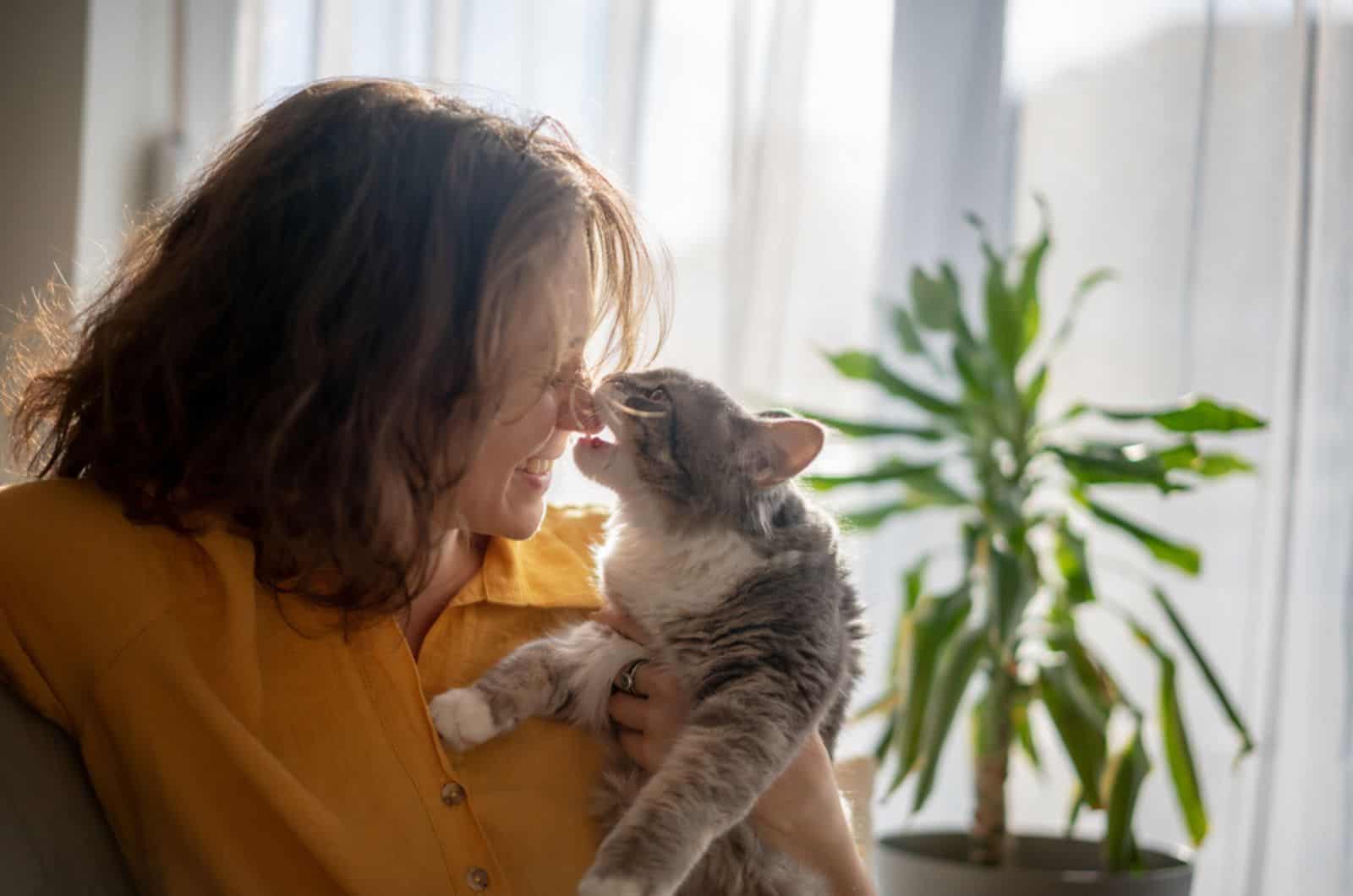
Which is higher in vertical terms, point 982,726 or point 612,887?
point 612,887

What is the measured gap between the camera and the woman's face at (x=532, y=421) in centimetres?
149

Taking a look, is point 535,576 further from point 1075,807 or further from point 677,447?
point 1075,807

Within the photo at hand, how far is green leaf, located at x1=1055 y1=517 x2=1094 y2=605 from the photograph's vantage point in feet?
8.09

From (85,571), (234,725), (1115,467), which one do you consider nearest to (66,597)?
(85,571)

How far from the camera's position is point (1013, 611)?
235cm

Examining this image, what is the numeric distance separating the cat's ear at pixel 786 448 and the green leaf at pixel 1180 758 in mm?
1229

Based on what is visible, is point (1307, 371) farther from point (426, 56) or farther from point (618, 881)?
point (426, 56)

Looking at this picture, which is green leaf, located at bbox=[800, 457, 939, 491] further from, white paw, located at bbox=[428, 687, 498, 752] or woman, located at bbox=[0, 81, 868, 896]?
white paw, located at bbox=[428, 687, 498, 752]

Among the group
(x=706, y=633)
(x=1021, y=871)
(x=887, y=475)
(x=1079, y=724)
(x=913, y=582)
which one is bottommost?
(x=1021, y=871)

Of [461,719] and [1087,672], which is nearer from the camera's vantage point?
[461,719]

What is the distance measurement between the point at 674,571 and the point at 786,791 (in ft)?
1.07

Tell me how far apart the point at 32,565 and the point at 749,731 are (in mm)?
826

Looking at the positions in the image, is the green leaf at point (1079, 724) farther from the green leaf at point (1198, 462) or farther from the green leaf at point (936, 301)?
the green leaf at point (936, 301)

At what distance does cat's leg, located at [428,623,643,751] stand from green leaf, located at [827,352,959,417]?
42.6 inches
